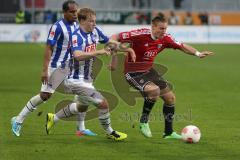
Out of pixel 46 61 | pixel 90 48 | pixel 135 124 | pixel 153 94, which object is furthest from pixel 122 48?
pixel 135 124

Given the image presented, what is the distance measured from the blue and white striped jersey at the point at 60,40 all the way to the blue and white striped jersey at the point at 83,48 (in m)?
0.42

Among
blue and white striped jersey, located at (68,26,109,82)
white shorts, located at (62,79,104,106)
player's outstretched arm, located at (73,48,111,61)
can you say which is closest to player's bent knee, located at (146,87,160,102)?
white shorts, located at (62,79,104,106)

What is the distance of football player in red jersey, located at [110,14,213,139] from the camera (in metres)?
10.1

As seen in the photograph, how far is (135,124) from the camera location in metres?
11.7

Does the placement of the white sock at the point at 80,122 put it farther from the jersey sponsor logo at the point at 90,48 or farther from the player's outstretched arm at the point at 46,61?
the jersey sponsor logo at the point at 90,48

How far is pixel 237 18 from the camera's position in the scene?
43.0m

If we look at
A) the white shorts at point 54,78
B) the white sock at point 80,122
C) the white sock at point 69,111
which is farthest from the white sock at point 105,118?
the white shorts at point 54,78

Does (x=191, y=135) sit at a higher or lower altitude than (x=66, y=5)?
lower

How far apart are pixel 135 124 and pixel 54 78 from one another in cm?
222

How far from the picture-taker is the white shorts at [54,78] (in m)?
10.2

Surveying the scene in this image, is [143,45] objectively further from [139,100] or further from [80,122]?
[139,100]

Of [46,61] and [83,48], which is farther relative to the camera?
[46,61]

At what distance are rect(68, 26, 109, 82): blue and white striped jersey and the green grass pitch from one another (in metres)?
1.07

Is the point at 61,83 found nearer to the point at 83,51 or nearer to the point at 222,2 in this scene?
the point at 83,51
